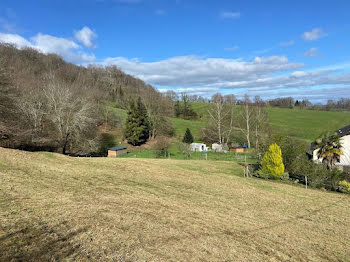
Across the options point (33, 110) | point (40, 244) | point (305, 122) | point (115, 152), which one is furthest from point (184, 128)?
point (40, 244)

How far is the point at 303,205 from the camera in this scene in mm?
16219

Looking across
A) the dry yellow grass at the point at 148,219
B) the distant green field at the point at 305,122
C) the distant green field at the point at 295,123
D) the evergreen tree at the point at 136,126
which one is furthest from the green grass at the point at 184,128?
the dry yellow grass at the point at 148,219

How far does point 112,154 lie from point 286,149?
26.7 m

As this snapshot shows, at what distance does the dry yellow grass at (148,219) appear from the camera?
690 cm

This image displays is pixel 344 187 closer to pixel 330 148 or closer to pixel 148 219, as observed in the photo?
pixel 330 148

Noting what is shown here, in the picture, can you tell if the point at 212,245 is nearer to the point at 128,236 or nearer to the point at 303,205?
the point at 128,236

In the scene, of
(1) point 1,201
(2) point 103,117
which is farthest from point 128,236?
(2) point 103,117

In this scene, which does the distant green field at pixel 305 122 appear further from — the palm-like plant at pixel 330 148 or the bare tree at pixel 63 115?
the bare tree at pixel 63 115

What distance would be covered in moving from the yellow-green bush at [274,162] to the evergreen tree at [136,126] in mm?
33970

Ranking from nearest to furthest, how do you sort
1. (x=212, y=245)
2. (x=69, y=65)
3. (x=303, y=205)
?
(x=212, y=245)
(x=303, y=205)
(x=69, y=65)

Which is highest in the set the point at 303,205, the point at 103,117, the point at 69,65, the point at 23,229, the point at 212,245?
the point at 69,65

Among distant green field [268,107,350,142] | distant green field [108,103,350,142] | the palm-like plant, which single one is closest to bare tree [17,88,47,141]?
distant green field [108,103,350,142]

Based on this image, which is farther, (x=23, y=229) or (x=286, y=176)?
(x=286, y=176)

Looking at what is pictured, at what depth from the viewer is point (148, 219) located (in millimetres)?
9555
